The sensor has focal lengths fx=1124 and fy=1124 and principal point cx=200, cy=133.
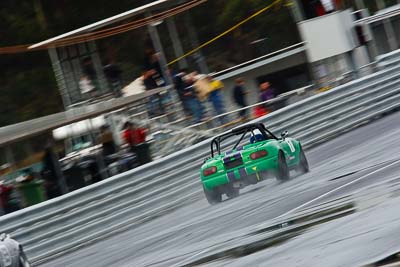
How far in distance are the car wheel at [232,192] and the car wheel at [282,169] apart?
2.54ft

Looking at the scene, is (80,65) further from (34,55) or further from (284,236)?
(34,55)

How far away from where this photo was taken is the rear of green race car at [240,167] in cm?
1766

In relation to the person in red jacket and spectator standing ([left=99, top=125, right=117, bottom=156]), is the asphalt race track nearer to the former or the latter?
the person in red jacket

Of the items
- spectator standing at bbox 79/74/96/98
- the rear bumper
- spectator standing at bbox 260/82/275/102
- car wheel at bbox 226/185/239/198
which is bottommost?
car wheel at bbox 226/185/239/198

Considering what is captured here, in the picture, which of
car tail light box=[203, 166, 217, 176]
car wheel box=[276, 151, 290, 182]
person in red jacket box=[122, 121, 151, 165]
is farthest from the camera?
person in red jacket box=[122, 121, 151, 165]

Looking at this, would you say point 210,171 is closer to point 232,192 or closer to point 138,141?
point 232,192

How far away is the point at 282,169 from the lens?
17.8 m

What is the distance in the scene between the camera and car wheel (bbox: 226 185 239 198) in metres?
18.1

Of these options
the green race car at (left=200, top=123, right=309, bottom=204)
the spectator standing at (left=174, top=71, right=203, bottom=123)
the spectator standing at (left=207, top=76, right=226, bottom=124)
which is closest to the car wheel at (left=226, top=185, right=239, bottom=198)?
the green race car at (left=200, top=123, right=309, bottom=204)

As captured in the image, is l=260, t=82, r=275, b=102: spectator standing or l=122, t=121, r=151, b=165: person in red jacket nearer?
l=122, t=121, r=151, b=165: person in red jacket

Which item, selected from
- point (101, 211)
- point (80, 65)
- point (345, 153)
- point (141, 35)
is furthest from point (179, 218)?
point (141, 35)

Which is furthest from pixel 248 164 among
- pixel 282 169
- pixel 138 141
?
pixel 138 141

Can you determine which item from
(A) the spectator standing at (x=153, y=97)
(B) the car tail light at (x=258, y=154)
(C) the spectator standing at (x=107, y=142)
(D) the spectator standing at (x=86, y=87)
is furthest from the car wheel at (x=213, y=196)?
(D) the spectator standing at (x=86, y=87)

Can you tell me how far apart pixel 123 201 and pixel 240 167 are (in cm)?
228
